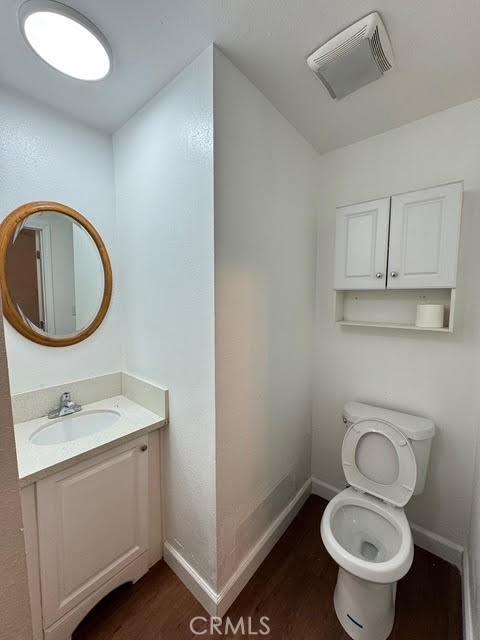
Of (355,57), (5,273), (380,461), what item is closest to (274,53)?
(355,57)

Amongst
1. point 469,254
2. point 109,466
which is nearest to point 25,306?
point 109,466

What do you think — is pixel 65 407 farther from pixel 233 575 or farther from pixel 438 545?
pixel 438 545

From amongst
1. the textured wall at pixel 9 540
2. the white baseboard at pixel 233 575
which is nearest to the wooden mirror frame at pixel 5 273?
the textured wall at pixel 9 540

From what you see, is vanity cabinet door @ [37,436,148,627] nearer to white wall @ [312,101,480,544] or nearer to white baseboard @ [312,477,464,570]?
white wall @ [312,101,480,544]

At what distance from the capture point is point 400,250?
148 centimetres

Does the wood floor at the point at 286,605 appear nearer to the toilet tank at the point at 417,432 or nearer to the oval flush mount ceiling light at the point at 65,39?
the toilet tank at the point at 417,432

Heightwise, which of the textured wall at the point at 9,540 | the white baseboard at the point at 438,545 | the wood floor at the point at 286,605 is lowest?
the wood floor at the point at 286,605

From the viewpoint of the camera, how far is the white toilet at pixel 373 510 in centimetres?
118

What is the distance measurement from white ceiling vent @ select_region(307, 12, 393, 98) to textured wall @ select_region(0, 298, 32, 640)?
4.72 feet

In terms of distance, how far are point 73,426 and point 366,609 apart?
1.64 metres

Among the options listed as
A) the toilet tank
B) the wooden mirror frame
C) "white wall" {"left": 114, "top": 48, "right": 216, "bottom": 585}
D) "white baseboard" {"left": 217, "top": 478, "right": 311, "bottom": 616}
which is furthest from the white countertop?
the toilet tank

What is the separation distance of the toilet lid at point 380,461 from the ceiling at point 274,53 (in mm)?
1659

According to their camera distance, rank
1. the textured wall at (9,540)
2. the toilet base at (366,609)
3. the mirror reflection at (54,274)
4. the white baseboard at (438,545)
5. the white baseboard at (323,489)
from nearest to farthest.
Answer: the textured wall at (9,540), the toilet base at (366,609), the mirror reflection at (54,274), the white baseboard at (438,545), the white baseboard at (323,489)

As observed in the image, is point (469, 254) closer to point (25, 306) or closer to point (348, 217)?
point (348, 217)
